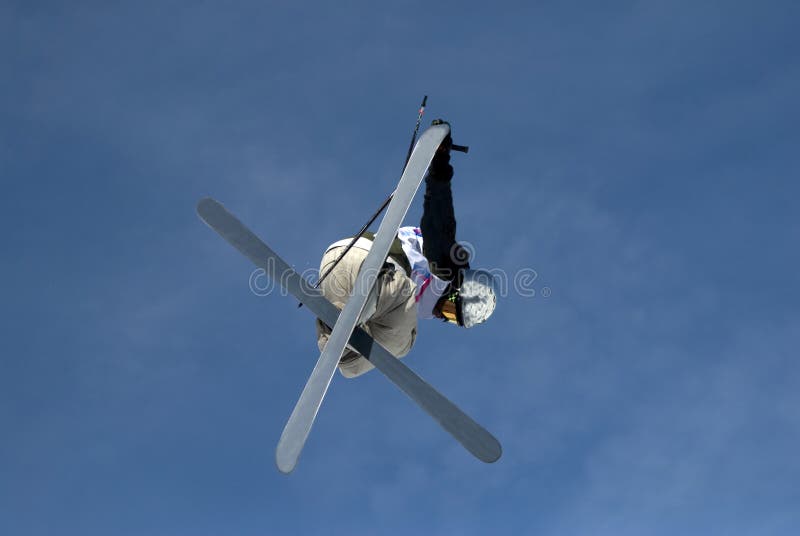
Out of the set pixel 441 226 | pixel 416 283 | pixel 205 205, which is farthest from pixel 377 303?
pixel 205 205

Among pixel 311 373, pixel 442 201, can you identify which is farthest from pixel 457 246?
pixel 311 373

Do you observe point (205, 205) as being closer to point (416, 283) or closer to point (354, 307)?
point (354, 307)

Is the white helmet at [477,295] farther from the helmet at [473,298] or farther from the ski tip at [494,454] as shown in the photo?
the ski tip at [494,454]

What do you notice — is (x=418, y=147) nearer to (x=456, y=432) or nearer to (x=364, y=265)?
(x=364, y=265)

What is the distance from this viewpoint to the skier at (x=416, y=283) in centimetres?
938

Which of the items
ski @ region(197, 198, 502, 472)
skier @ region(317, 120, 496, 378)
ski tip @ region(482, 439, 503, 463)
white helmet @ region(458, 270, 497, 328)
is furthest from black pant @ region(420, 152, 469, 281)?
ski tip @ region(482, 439, 503, 463)

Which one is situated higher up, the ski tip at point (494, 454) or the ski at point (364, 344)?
the ski at point (364, 344)

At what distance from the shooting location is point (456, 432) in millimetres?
8156

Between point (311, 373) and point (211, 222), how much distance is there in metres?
2.06

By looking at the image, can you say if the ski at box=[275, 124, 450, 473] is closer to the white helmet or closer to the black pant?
the black pant

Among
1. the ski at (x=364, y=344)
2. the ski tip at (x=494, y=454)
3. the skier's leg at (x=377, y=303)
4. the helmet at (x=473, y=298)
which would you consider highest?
the helmet at (x=473, y=298)

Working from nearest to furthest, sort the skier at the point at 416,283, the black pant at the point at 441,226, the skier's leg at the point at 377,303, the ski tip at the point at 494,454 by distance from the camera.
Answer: the ski tip at the point at 494,454, the black pant at the point at 441,226, the skier at the point at 416,283, the skier's leg at the point at 377,303

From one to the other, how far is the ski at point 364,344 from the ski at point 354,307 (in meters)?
0.29

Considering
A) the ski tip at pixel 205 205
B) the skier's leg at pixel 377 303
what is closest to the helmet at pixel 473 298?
the skier's leg at pixel 377 303
